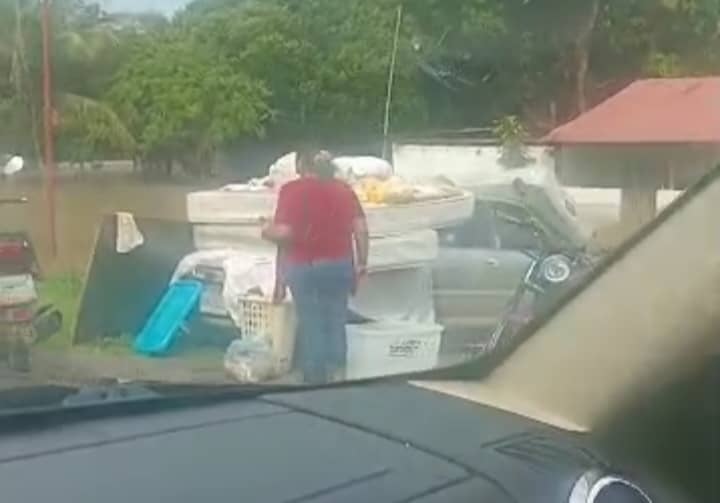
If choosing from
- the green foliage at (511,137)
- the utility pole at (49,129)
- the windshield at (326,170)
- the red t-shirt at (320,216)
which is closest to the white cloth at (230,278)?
the windshield at (326,170)

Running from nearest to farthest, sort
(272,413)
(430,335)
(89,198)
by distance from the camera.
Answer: (272,413) → (89,198) → (430,335)

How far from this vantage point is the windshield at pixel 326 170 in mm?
2627

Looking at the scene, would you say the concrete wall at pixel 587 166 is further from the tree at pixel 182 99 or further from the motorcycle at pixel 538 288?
the tree at pixel 182 99

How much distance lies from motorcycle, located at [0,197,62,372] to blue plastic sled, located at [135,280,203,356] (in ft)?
0.51

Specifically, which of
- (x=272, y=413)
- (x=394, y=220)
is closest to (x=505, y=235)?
(x=394, y=220)

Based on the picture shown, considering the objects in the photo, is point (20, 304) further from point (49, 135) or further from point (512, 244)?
point (512, 244)

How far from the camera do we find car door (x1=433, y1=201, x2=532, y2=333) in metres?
2.85

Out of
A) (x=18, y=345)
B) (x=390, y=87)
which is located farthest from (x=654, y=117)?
(x=18, y=345)

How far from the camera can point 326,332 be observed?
9.14ft

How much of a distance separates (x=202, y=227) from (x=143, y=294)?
0.17 metres

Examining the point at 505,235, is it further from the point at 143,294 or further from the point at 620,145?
the point at 143,294

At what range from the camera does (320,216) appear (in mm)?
2936

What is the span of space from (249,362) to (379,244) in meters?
0.37

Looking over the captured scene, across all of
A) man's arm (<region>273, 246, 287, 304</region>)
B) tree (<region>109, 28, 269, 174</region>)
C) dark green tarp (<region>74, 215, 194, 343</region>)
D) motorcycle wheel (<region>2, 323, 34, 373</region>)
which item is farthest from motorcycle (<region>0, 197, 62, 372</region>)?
man's arm (<region>273, 246, 287, 304</region>)
